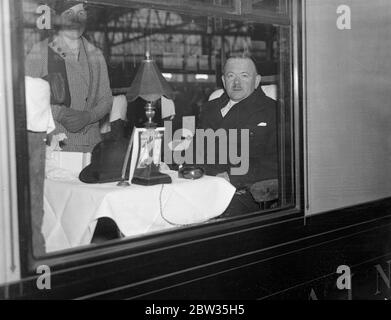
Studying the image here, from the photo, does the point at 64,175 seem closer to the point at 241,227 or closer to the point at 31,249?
the point at 31,249

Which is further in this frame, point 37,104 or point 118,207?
point 118,207

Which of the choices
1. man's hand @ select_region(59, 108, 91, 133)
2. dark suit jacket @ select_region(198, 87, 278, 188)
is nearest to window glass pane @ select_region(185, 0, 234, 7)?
dark suit jacket @ select_region(198, 87, 278, 188)

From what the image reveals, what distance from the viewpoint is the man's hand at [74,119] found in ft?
9.26

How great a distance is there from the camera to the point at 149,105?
2.32 metres

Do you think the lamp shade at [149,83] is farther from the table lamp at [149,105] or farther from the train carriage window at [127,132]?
the train carriage window at [127,132]

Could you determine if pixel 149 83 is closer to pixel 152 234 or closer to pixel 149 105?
pixel 149 105

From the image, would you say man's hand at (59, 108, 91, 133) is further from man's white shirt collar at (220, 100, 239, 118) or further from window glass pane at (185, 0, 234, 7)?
window glass pane at (185, 0, 234, 7)

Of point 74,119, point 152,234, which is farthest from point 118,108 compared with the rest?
point 152,234

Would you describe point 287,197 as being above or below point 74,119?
below

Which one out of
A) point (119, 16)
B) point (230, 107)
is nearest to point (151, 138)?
point (230, 107)

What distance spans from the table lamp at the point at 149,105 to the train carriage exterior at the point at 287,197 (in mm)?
278

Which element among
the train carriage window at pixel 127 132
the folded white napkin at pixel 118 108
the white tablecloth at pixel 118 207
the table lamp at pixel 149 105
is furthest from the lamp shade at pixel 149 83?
the folded white napkin at pixel 118 108

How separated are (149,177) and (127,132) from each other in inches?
39.4

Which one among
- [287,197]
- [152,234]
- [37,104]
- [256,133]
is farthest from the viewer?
[256,133]
